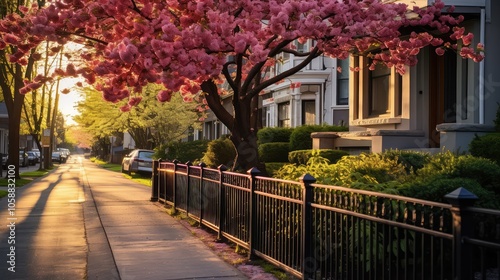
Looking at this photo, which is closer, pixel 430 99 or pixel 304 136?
pixel 430 99

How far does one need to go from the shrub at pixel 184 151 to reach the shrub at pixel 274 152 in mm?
8628

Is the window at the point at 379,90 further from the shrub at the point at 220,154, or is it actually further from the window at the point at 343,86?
the window at the point at 343,86

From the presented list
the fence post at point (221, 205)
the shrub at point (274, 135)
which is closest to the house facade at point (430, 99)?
the shrub at point (274, 135)

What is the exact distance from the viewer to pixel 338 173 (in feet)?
32.0

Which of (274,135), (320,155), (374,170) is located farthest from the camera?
(274,135)

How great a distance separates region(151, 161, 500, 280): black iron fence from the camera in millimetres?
4605

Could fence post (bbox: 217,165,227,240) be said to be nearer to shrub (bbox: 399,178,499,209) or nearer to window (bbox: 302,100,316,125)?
shrub (bbox: 399,178,499,209)

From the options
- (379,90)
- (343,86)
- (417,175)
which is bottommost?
(417,175)

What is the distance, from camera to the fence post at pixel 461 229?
4.53 meters

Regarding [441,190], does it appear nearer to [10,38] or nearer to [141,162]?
[10,38]

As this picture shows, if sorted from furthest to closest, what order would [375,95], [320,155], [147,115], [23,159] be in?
[23,159], [147,115], [375,95], [320,155]

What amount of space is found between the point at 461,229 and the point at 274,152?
54.9ft

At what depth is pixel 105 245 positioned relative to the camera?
1093cm

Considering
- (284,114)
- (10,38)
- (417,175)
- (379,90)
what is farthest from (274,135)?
(417,175)
